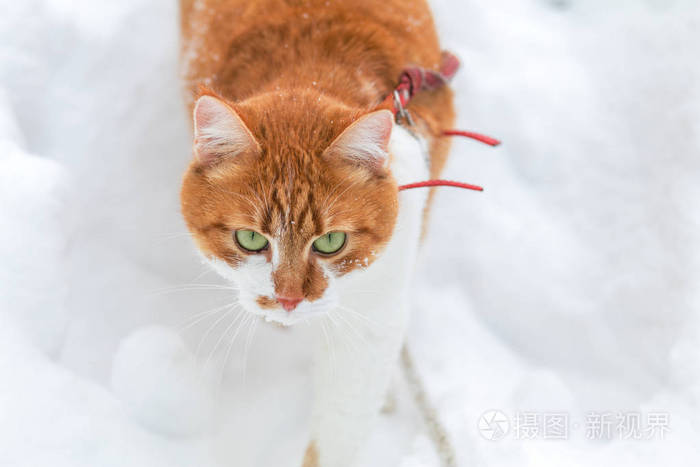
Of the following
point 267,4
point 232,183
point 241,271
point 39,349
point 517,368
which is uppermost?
point 267,4

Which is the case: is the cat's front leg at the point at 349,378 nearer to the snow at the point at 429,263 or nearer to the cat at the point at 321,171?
the cat at the point at 321,171

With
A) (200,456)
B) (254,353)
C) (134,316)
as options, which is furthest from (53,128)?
(200,456)

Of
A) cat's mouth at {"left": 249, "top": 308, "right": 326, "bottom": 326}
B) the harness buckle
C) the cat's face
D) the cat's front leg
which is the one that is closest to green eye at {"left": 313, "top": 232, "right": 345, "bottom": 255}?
the cat's face

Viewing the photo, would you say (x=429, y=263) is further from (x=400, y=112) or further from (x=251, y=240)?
(x=251, y=240)

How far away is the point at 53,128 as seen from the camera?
1.79 metres

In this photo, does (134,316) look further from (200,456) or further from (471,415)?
(471,415)

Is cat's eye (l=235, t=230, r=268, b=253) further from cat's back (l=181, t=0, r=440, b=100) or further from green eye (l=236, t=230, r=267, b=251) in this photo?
cat's back (l=181, t=0, r=440, b=100)

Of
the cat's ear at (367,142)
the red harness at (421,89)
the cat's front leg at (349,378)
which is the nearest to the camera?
the cat's ear at (367,142)

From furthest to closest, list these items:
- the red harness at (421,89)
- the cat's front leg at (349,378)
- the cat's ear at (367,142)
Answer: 1. the cat's front leg at (349,378)
2. the red harness at (421,89)
3. the cat's ear at (367,142)

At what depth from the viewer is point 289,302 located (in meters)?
1.12

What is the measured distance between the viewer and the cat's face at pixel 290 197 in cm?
111

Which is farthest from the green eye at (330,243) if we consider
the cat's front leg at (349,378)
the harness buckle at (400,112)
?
the harness buckle at (400,112)

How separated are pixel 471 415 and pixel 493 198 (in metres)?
0.83

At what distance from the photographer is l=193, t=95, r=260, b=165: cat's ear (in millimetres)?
1061
